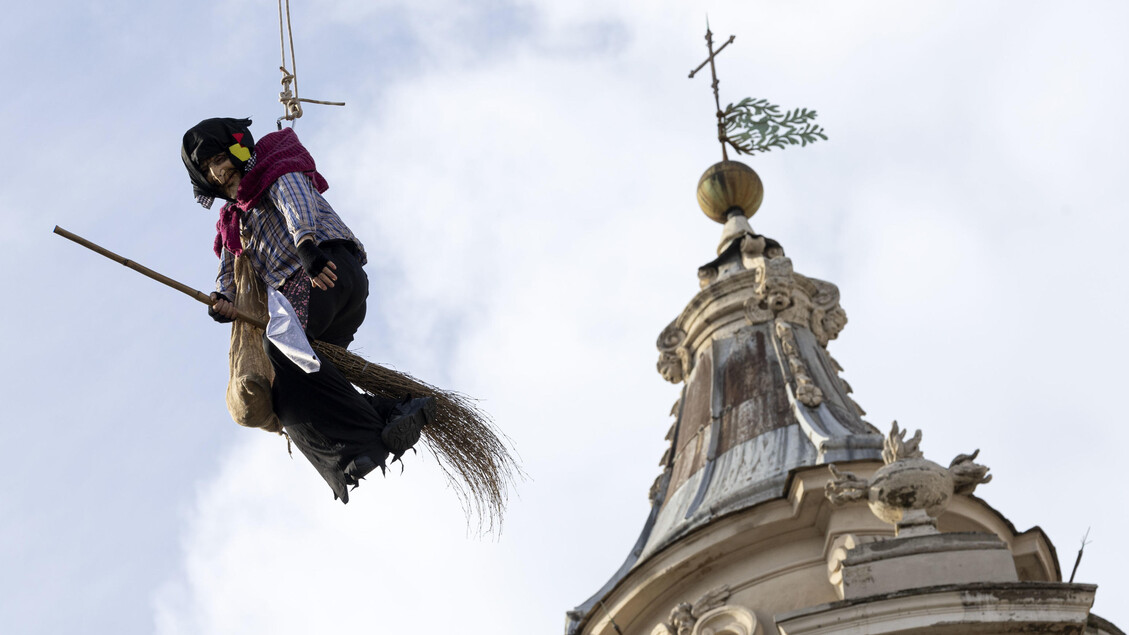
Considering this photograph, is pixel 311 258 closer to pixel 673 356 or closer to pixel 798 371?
pixel 798 371

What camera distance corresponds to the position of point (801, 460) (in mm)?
18844

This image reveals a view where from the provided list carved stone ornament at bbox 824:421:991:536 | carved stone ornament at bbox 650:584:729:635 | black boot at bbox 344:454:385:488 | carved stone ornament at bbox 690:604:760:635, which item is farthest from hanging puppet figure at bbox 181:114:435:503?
carved stone ornament at bbox 650:584:729:635

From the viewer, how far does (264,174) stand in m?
8.72

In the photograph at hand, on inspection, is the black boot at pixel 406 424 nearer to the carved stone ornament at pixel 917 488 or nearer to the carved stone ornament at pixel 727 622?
the carved stone ornament at pixel 917 488

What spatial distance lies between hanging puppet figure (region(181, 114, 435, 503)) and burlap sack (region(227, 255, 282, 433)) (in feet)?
0.20

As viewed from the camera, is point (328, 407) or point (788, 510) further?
point (788, 510)

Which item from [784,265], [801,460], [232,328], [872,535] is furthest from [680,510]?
[232,328]

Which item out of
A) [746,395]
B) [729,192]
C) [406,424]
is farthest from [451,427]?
[729,192]

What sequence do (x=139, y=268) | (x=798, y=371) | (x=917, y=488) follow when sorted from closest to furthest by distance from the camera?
(x=139, y=268), (x=917, y=488), (x=798, y=371)

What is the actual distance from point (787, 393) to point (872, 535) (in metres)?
4.15

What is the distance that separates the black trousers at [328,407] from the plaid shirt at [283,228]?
13cm

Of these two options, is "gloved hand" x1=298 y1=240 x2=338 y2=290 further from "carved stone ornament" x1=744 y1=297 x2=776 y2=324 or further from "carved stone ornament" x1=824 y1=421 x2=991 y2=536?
"carved stone ornament" x1=744 y1=297 x2=776 y2=324

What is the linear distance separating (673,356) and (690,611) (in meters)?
6.34

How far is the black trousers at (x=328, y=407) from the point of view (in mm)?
8312
